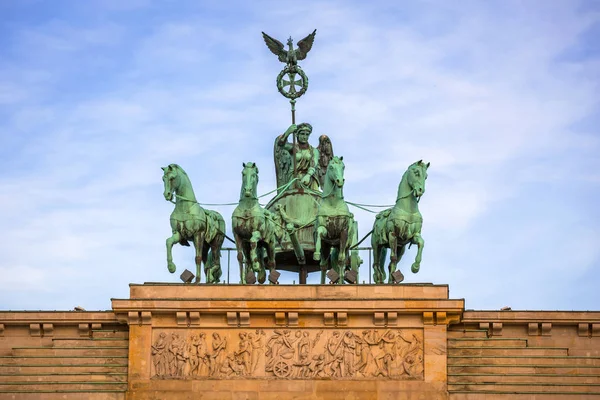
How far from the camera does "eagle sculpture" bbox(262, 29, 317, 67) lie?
223ft

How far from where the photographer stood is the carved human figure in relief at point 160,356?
60.0 m

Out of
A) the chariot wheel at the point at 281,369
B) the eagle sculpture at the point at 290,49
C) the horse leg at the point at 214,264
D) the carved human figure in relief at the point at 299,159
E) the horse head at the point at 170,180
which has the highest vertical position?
the eagle sculpture at the point at 290,49

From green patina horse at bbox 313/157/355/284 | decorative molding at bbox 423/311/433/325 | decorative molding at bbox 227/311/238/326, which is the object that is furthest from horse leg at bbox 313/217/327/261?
decorative molding at bbox 423/311/433/325

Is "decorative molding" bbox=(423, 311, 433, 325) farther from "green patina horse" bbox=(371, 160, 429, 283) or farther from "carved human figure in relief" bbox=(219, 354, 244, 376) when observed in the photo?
"carved human figure in relief" bbox=(219, 354, 244, 376)

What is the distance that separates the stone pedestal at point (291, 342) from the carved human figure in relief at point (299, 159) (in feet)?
24.0

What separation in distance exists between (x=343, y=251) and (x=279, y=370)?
368 cm

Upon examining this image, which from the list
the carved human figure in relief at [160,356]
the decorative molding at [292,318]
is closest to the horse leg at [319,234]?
the decorative molding at [292,318]

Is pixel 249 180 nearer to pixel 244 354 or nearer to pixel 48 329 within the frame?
pixel 244 354

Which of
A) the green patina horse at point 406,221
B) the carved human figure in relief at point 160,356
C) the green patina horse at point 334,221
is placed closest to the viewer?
the carved human figure in relief at point 160,356

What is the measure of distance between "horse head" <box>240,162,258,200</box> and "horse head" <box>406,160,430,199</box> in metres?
3.91

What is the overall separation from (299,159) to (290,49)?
11.0ft

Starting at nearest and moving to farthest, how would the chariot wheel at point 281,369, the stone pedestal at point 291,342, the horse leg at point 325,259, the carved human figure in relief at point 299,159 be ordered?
1. the stone pedestal at point 291,342
2. the chariot wheel at point 281,369
3. the horse leg at point 325,259
4. the carved human figure in relief at point 299,159

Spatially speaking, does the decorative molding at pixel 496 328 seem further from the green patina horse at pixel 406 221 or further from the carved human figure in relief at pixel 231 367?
the carved human figure in relief at pixel 231 367

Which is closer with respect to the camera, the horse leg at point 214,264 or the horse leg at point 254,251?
the horse leg at point 254,251
